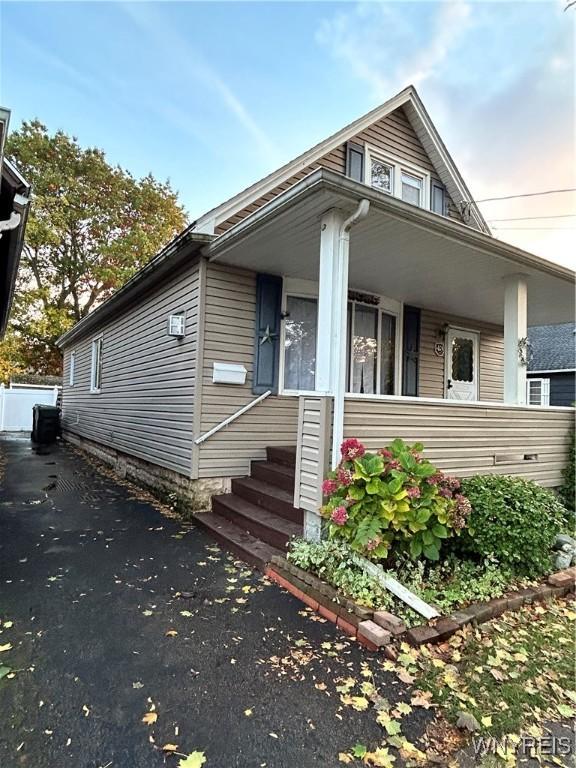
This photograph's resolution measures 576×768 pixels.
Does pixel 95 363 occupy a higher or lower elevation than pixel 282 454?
higher

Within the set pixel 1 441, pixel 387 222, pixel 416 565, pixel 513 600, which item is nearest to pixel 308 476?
pixel 416 565

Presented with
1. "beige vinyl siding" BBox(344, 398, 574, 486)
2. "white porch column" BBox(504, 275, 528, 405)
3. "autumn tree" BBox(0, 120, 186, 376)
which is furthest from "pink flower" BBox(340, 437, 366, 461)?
"autumn tree" BBox(0, 120, 186, 376)

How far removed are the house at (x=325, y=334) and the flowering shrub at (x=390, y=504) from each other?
11.9 inches

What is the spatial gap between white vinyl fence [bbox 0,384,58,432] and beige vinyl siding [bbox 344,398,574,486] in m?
15.1

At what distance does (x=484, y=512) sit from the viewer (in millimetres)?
3359

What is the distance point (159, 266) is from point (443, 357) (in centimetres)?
496

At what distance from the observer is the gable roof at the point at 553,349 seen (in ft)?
43.7

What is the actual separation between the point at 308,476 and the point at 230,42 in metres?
6.83

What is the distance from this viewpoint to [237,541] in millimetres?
3994

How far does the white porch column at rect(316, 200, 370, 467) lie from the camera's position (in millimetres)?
3449

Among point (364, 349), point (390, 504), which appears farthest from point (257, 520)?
point (364, 349)

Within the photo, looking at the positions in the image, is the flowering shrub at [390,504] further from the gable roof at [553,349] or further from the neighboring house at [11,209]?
the gable roof at [553,349]

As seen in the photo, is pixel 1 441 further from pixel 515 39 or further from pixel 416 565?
pixel 515 39

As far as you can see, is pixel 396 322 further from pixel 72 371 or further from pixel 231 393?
pixel 72 371
